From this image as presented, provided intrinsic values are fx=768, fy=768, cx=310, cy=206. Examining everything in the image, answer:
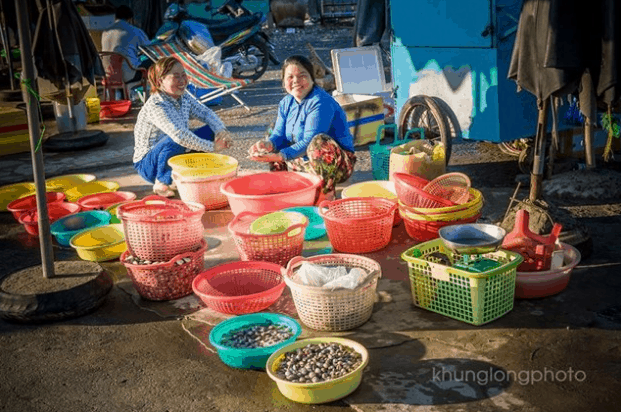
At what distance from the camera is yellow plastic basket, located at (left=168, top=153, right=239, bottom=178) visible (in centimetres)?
618

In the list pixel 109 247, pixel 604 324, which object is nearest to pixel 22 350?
pixel 109 247

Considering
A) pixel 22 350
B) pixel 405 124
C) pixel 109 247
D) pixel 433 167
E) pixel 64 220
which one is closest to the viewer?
pixel 22 350

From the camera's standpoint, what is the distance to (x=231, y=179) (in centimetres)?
600

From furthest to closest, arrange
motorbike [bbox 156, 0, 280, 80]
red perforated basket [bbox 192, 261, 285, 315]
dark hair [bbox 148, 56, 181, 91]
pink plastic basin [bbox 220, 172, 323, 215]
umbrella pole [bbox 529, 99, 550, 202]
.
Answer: motorbike [bbox 156, 0, 280, 80]
dark hair [bbox 148, 56, 181, 91]
pink plastic basin [bbox 220, 172, 323, 215]
umbrella pole [bbox 529, 99, 550, 202]
red perforated basket [bbox 192, 261, 285, 315]

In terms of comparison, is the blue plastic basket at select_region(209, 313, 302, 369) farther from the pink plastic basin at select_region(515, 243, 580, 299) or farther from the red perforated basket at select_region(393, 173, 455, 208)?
the red perforated basket at select_region(393, 173, 455, 208)

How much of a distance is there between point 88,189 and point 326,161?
219 centimetres

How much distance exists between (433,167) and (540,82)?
175 cm

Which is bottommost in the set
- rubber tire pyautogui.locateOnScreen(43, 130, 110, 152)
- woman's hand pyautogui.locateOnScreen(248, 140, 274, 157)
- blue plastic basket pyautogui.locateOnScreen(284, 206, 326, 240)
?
blue plastic basket pyautogui.locateOnScreen(284, 206, 326, 240)

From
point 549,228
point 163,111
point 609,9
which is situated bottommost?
point 549,228

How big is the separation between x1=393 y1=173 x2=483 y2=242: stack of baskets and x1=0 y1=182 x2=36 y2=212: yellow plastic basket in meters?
3.42

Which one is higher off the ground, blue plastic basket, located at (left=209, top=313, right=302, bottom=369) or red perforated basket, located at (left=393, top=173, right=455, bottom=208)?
red perforated basket, located at (left=393, top=173, right=455, bottom=208)

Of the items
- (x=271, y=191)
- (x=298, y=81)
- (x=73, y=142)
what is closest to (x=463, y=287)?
(x=271, y=191)

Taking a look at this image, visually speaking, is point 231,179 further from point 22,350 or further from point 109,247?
point 22,350

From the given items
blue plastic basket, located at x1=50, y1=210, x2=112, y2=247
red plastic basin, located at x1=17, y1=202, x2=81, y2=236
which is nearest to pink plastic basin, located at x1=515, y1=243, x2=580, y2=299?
blue plastic basket, located at x1=50, y1=210, x2=112, y2=247
